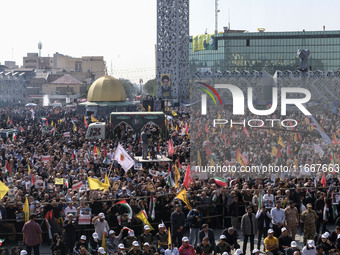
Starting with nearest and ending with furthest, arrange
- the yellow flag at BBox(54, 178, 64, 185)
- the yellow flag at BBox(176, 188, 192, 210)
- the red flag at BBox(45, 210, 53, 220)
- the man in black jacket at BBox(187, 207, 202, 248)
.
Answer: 1. the man in black jacket at BBox(187, 207, 202, 248)
2. the red flag at BBox(45, 210, 53, 220)
3. the yellow flag at BBox(176, 188, 192, 210)
4. the yellow flag at BBox(54, 178, 64, 185)

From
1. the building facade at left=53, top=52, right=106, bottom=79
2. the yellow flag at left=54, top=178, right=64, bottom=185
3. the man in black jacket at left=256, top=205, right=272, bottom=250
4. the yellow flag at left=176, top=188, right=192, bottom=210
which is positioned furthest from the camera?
the building facade at left=53, top=52, right=106, bottom=79

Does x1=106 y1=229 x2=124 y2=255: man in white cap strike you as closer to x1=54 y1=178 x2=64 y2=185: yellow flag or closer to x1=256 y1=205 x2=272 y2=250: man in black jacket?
x1=256 y1=205 x2=272 y2=250: man in black jacket

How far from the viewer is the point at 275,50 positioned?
5428 inches

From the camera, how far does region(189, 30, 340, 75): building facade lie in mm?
136375

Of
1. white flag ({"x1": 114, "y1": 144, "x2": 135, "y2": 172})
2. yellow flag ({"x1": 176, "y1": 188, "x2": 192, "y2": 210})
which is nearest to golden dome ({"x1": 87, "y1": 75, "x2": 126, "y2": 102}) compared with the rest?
white flag ({"x1": 114, "y1": 144, "x2": 135, "y2": 172})

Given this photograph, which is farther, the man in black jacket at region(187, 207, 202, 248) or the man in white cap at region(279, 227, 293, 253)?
the man in black jacket at region(187, 207, 202, 248)

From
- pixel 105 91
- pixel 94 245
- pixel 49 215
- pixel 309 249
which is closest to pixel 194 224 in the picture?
pixel 94 245

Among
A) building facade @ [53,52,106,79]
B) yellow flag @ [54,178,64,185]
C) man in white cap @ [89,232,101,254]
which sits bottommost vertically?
man in white cap @ [89,232,101,254]

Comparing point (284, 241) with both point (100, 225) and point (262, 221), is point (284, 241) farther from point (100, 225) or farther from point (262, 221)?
point (100, 225)

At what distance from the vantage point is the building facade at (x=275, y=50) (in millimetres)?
136375

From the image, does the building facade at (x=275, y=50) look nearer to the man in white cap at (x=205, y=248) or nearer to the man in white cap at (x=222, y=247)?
the man in white cap at (x=222, y=247)

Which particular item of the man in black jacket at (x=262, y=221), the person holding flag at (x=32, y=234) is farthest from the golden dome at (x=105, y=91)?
the person holding flag at (x=32, y=234)

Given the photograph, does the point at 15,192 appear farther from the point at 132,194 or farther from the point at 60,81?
the point at 60,81

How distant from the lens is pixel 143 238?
1300 centimetres
